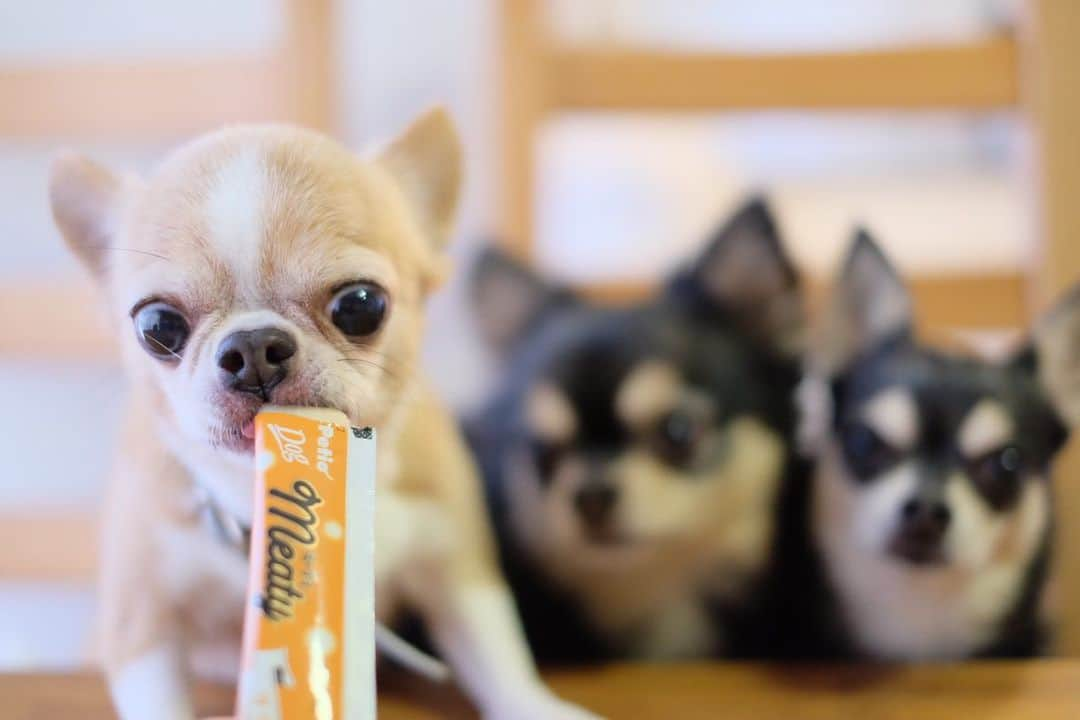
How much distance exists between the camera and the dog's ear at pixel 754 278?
2.79ft

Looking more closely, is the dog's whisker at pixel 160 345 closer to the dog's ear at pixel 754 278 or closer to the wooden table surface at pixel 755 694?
the wooden table surface at pixel 755 694

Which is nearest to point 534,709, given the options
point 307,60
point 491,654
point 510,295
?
point 491,654

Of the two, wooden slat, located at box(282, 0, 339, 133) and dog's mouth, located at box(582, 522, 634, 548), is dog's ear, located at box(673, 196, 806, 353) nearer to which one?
dog's mouth, located at box(582, 522, 634, 548)

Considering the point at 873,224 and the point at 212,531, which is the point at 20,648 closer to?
the point at 212,531

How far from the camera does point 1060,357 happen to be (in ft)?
2.50

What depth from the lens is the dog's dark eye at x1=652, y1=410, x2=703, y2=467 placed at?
0.81 meters

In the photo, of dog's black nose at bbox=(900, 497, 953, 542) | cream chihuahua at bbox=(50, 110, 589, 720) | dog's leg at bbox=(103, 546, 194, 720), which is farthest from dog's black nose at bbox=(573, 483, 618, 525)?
dog's leg at bbox=(103, 546, 194, 720)

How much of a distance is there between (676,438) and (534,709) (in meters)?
0.32

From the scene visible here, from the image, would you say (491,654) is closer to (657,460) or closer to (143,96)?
(657,460)

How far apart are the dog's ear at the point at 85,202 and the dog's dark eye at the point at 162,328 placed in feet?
0.31

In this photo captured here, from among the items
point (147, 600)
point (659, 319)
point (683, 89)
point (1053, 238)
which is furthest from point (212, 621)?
point (1053, 238)

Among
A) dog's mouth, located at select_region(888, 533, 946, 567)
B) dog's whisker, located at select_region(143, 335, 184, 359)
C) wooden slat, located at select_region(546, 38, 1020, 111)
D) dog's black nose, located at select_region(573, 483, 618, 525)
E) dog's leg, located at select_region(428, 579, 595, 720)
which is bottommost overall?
dog's leg, located at select_region(428, 579, 595, 720)

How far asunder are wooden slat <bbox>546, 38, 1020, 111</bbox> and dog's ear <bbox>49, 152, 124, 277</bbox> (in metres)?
0.67

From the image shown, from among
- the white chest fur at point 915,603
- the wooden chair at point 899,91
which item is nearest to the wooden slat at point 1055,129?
the wooden chair at point 899,91
